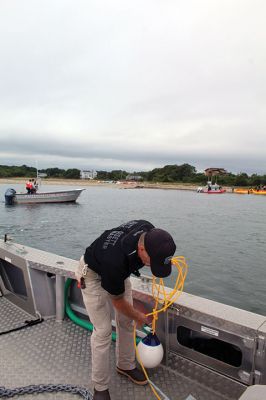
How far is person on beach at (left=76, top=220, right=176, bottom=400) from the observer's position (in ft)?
6.27

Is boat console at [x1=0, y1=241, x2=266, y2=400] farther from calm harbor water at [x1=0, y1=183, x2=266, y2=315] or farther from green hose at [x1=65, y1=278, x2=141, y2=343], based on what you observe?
calm harbor water at [x1=0, y1=183, x2=266, y2=315]

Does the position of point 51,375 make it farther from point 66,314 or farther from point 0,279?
point 0,279

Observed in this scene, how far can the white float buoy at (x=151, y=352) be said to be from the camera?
2.60 metres

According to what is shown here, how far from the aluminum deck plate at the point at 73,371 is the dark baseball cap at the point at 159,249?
1244 mm

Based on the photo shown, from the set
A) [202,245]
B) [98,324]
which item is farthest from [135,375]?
[202,245]

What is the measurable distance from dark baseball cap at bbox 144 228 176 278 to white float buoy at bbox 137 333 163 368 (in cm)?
100

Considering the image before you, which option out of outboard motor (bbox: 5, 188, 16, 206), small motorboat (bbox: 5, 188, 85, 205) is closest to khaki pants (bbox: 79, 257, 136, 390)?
small motorboat (bbox: 5, 188, 85, 205)

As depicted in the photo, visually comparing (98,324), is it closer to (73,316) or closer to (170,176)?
(73,316)

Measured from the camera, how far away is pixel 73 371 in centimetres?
276

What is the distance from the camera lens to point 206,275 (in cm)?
1038

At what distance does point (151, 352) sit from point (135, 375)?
0.81 feet

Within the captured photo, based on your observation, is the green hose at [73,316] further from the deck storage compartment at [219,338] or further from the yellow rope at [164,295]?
the deck storage compartment at [219,338]

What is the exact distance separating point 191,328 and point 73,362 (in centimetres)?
111

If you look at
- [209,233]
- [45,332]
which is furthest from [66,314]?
[209,233]
